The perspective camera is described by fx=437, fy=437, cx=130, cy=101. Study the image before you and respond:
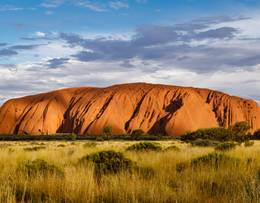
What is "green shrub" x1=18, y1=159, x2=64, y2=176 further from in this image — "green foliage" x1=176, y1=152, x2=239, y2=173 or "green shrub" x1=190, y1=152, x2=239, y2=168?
"green shrub" x1=190, y1=152, x2=239, y2=168

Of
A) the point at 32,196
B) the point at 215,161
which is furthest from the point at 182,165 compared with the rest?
the point at 32,196

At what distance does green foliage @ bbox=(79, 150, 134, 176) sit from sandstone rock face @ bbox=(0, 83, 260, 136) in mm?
93971

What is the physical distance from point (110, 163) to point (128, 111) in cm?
10774

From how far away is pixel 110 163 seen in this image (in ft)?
36.3

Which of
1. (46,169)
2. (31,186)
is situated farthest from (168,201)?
(46,169)

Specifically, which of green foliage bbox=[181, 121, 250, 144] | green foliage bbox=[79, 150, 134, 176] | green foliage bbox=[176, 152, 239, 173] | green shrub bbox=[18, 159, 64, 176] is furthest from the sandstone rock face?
green shrub bbox=[18, 159, 64, 176]

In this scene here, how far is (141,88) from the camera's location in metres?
125

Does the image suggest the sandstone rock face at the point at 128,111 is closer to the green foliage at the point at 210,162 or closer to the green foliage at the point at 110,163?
the green foliage at the point at 110,163

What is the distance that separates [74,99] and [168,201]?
121m

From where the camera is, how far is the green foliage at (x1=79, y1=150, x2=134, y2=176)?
10.5 meters

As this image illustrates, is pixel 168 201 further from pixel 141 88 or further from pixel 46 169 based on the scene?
pixel 141 88

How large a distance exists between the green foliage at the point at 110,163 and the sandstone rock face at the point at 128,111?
308 ft

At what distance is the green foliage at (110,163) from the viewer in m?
10.5

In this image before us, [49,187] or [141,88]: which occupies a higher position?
[141,88]
